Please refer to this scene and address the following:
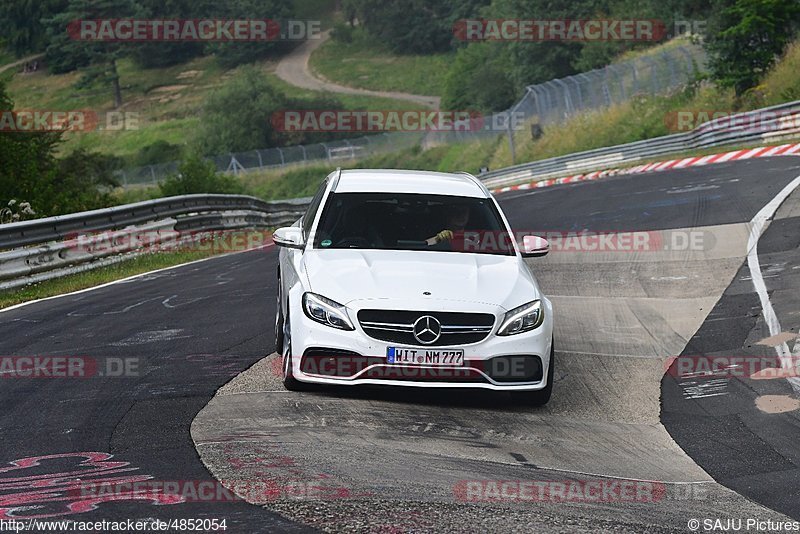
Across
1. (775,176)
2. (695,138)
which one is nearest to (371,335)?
(775,176)

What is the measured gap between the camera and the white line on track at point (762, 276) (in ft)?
32.6

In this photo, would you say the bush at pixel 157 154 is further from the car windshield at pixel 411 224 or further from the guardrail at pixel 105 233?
the car windshield at pixel 411 224

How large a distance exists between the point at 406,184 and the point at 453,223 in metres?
0.67

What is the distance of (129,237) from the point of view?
A: 20766 millimetres

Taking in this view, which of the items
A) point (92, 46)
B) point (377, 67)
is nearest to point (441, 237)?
point (377, 67)

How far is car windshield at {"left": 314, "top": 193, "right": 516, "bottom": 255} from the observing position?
372 inches

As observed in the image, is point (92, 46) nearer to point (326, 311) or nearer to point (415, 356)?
point (326, 311)

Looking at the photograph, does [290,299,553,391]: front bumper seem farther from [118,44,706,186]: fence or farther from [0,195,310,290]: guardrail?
[118,44,706,186]: fence

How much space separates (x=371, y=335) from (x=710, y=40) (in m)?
37.1

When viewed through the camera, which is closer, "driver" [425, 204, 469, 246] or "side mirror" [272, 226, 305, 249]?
"side mirror" [272, 226, 305, 249]

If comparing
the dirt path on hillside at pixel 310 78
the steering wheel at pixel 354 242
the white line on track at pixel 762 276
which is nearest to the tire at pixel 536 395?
the steering wheel at pixel 354 242

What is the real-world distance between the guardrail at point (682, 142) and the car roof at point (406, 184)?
79.3 ft

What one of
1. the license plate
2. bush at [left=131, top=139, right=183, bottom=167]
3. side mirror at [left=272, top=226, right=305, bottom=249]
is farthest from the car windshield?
bush at [left=131, top=139, right=183, bottom=167]

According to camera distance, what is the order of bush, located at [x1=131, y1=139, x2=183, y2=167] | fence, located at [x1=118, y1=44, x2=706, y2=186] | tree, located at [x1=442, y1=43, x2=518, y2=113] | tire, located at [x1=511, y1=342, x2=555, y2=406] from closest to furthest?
tire, located at [x1=511, y1=342, x2=555, y2=406] < fence, located at [x1=118, y1=44, x2=706, y2=186] < tree, located at [x1=442, y1=43, x2=518, y2=113] < bush, located at [x1=131, y1=139, x2=183, y2=167]
